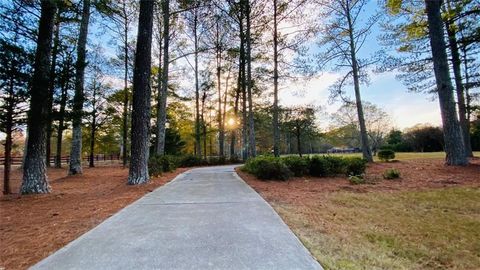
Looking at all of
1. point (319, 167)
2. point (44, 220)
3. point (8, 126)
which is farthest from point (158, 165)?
point (44, 220)

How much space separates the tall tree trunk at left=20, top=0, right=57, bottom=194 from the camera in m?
6.76

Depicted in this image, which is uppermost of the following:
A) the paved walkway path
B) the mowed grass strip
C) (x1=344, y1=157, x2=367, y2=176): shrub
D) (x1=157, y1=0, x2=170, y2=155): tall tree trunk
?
(x1=157, y1=0, x2=170, y2=155): tall tree trunk

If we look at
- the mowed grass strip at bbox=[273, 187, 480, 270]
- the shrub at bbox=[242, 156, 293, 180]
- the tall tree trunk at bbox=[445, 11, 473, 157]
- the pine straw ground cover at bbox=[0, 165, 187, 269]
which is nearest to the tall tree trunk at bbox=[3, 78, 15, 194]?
the pine straw ground cover at bbox=[0, 165, 187, 269]

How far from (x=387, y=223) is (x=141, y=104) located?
695 centimetres

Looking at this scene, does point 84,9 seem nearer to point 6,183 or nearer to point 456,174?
point 6,183

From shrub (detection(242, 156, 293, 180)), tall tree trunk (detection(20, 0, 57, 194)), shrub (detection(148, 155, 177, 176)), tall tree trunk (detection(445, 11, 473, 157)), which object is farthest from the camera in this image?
tall tree trunk (detection(445, 11, 473, 157))

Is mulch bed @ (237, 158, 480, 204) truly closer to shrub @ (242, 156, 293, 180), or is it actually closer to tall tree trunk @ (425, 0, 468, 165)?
shrub @ (242, 156, 293, 180)

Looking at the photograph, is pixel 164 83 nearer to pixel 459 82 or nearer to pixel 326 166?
pixel 326 166

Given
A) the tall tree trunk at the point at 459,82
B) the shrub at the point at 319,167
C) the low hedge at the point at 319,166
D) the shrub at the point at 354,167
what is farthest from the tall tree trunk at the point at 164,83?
the tall tree trunk at the point at 459,82

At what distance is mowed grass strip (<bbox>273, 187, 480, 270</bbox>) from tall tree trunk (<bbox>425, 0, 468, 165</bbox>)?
502cm

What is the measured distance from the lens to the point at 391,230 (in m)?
3.55

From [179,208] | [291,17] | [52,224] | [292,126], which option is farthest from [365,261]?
[292,126]

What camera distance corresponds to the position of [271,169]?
8773 mm

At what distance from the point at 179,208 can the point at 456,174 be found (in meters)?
8.93
